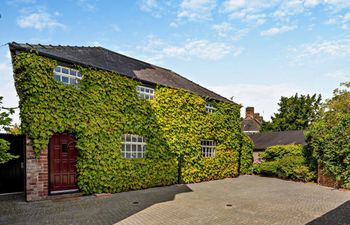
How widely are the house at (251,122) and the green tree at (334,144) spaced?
26091 mm

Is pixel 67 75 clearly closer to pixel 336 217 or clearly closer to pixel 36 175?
pixel 36 175

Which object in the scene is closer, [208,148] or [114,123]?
[114,123]

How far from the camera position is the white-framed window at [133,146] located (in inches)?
423

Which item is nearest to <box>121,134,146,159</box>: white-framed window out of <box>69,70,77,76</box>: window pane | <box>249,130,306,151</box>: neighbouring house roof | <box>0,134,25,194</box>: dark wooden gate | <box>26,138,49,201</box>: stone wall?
<box>26,138,49,201</box>: stone wall

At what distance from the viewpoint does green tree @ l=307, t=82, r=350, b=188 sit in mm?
11680

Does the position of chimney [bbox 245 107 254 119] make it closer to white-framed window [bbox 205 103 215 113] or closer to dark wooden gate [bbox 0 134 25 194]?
white-framed window [bbox 205 103 215 113]

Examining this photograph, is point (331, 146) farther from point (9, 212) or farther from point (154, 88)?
point (9, 212)

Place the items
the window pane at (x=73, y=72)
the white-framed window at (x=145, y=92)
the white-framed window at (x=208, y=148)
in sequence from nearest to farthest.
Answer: the window pane at (x=73, y=72)
the white-framed window at (x=145, y=92)
the white-framed window at (x=208, y=148)

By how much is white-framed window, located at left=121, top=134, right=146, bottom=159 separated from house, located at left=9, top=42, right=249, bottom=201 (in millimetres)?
48

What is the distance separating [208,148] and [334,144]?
6886 mm

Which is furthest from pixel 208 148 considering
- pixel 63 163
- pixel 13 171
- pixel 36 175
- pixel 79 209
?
pixel 13 171

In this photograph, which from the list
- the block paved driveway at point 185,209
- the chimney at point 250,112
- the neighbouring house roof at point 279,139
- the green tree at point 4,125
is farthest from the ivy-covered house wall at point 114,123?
the chimney at point 250,112

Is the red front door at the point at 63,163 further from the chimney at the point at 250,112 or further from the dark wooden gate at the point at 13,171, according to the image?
the chimney at the point at 250,112

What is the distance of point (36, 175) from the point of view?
8398 mm
